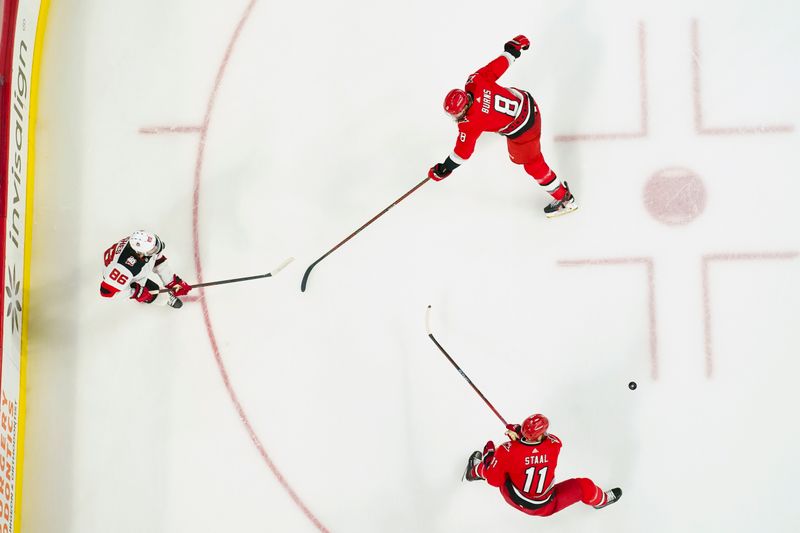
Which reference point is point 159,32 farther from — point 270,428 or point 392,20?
point 270,428

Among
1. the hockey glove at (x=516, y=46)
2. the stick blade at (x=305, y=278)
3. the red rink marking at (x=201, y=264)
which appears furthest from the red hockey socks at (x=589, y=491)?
the hockey glove at (x=516, y=46)

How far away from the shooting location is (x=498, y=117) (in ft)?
13.4

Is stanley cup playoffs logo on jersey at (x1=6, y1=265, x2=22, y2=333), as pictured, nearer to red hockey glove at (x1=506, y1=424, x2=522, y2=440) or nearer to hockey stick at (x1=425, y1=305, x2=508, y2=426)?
hockey stick at (x1=425, y1=305, x2=508, y2=426)

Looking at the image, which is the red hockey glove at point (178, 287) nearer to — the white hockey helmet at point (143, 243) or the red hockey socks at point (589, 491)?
the white hockey helmet at point (143, 243)

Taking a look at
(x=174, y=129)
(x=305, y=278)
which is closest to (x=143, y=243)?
A: (x=305, y=278)

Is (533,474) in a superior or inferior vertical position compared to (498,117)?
inferior

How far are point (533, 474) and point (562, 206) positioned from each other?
1646 millimetres

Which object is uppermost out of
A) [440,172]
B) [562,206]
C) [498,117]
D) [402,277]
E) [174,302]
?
[498,117]

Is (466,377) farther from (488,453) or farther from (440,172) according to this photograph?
(440,172)

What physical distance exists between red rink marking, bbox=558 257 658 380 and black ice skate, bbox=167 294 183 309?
2.42 meters

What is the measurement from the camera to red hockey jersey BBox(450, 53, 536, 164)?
13.2 feet

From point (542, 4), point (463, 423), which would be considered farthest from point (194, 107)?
point (463, 423)

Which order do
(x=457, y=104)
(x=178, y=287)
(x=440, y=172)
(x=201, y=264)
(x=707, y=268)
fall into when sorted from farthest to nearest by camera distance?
(x=201, y=264)
(x=707, y=268)
(x=178, y=287)
(x=440, y=172)
(x=457, y=104)

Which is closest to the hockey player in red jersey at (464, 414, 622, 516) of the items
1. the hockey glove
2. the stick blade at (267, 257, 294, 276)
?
the stick blade at (267, 257, 294, 276)
